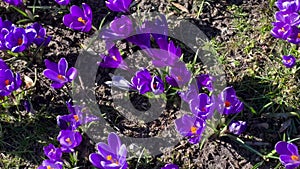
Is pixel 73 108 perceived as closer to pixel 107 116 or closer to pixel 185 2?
pixel 107 116

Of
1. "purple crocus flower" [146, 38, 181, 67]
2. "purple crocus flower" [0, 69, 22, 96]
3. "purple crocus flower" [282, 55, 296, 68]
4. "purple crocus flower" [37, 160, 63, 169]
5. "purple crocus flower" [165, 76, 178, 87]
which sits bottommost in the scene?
"purple crocus flower" [37, 160, 63, 169]

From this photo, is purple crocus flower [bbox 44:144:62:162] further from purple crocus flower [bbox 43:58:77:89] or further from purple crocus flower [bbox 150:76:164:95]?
purple crocus flower [bbox 150:76:164:95]

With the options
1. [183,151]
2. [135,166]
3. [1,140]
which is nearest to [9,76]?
[1,140]

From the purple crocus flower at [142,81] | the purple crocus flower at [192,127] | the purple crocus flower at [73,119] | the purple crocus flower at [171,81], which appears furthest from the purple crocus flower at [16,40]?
the purple crocus flower at [192,127]

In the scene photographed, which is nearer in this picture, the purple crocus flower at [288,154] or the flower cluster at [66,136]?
the purple crocus flower at [288,154]

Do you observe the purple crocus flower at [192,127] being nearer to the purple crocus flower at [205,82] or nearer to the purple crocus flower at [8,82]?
the purple crocus flower at [205,82]

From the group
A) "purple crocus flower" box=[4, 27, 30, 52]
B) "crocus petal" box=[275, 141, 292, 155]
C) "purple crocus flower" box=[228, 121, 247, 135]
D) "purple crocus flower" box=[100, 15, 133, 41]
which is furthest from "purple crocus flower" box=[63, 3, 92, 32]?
"crocus petal" box=[275, 141, 292, 155]
